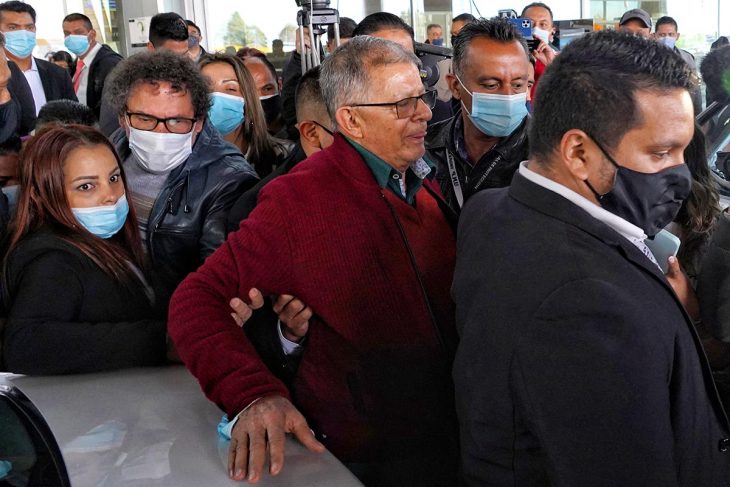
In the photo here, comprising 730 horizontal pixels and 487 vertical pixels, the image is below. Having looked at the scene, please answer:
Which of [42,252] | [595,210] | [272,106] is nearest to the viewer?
[595,210]

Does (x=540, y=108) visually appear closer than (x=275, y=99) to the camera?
Yes

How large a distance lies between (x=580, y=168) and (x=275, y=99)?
11.6 ft

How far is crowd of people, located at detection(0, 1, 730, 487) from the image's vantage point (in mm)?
1176

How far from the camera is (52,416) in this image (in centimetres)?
174

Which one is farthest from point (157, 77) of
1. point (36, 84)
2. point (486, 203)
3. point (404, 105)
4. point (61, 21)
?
point (61, 21)

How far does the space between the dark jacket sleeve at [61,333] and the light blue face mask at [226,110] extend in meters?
1.54

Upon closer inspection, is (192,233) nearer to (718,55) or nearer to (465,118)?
(465,118)

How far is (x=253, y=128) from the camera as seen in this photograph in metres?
3.63

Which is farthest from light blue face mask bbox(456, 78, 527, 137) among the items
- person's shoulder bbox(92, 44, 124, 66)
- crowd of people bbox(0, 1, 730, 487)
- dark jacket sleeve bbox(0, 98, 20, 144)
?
person's shoulder bbox(92, 44, 124, 66)

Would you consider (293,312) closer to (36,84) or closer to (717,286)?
(717,286)

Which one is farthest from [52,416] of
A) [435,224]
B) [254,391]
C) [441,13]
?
[441,13]

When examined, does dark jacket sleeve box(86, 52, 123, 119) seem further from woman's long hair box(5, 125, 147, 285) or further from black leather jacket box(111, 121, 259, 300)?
woman's long hair box(5, 125, 147, 285)

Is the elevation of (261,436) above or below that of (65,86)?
below

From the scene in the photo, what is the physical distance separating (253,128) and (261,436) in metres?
2.33
